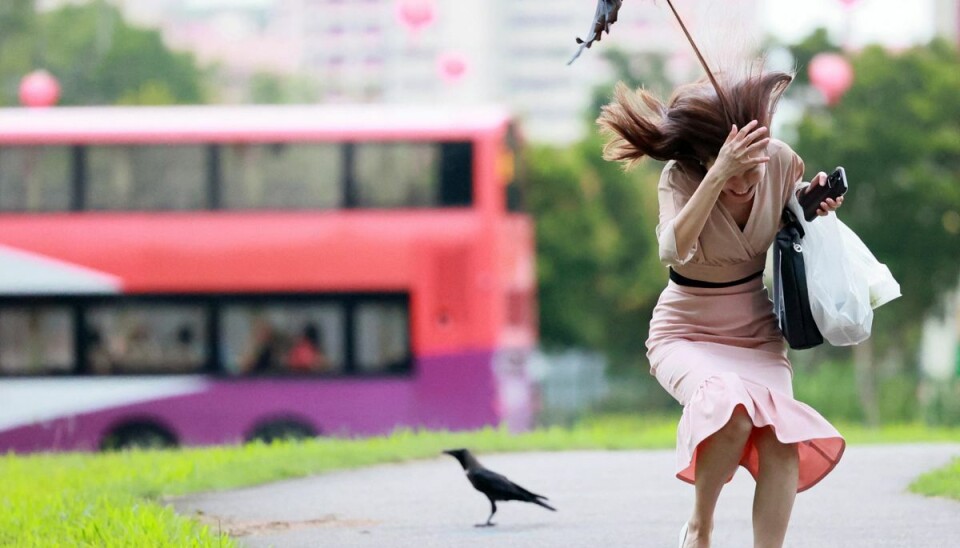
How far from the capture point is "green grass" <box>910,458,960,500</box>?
6.45 m

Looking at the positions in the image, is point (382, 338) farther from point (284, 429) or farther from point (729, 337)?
point (729, 337)

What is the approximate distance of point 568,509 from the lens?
640 cm

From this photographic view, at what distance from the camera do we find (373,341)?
51.4 feet

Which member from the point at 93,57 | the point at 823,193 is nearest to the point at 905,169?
the point at 823,193

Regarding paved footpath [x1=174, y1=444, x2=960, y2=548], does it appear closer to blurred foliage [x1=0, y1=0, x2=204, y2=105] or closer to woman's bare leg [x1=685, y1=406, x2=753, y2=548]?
woman's bare leg [x1=685, y1=406, x2=753, y2=548]

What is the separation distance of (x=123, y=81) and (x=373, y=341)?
24.0 metres

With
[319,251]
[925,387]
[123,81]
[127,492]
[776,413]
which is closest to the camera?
[776,413]

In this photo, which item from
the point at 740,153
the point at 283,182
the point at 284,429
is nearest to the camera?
the point at 740,153

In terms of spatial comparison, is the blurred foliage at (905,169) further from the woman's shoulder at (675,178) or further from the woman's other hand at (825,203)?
the woman's shoulder at (675,178)

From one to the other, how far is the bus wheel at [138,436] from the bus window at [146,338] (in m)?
0.53

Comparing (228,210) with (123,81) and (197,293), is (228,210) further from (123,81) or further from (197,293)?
(123,81)

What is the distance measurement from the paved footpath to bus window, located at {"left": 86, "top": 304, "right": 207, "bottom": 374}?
768 cm

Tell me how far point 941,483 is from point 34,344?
36.6 ft

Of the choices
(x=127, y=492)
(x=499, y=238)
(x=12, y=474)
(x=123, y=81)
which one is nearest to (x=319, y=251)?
(x=499, y=238)
